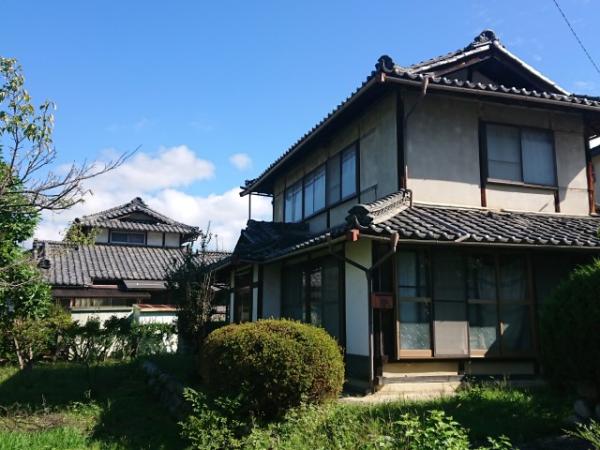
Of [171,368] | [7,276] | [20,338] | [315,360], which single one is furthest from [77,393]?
[315,360]

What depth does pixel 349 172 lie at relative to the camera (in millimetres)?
13555

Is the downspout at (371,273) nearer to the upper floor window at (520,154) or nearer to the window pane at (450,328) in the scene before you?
the window pane at (450,328)

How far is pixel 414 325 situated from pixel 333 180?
5725mm

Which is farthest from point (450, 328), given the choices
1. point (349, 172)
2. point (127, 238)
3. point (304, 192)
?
point (127, 238)

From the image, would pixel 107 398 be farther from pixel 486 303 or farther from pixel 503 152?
pixel 503 152

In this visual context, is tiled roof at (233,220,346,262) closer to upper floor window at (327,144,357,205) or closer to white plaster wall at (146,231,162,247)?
upper floor window at (327,144,357,205)

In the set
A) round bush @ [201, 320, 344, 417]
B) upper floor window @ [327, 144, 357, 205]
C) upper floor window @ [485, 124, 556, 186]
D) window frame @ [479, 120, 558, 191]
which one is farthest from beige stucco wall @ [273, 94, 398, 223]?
round bush @ [201, 320, 344, 417]

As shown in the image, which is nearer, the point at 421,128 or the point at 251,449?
the point at 251,449

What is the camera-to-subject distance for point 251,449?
252 inches

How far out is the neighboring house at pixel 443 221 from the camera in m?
9.63

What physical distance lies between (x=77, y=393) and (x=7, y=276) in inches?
118

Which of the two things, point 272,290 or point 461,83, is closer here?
point 461,83

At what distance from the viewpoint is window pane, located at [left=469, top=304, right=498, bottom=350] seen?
10.0m

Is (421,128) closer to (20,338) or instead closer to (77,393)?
(77,393)
